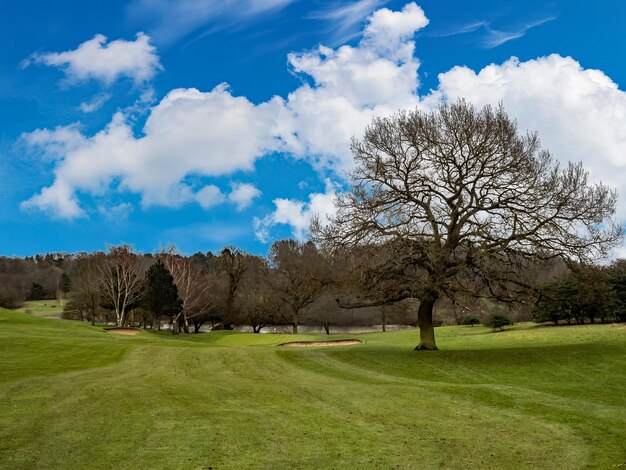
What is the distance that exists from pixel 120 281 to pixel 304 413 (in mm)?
57818

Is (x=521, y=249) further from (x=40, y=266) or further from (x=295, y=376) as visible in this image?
(x=40, y=266)

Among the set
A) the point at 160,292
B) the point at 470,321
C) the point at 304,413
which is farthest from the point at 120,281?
the point at 304,413

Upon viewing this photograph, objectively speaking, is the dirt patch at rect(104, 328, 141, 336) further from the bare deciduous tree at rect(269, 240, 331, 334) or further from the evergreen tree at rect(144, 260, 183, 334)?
the bare deciduous tree at rect(269, 240, 331, 334)

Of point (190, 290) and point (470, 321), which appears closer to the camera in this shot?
point (470, 321)

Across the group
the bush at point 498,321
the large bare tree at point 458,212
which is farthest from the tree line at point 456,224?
the bush at point 498,321

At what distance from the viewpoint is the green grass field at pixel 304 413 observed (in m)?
9.74

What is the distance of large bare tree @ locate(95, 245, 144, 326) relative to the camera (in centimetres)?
6462

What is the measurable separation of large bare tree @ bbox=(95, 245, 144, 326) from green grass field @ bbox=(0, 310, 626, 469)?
1600 inches

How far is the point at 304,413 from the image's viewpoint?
42.6 feet

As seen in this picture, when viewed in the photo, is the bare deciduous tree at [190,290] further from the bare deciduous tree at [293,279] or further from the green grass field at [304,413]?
the green grass field at [304,413]

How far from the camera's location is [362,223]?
27.4 meters

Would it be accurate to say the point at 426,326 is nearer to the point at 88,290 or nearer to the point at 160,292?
the point at 160,292

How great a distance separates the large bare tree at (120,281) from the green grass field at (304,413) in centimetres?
4063

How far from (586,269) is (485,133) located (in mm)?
8796
